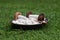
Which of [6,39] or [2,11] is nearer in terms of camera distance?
[6,39]

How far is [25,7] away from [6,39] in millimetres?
3002

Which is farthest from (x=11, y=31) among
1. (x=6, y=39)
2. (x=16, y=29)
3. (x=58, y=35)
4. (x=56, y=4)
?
(x=56, y=4)

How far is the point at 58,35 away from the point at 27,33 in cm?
61

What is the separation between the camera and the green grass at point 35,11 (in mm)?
5098

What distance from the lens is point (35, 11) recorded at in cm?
728

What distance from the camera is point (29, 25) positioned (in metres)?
5.35

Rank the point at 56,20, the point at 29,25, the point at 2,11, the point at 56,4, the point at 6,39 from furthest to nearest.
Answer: the point at 56,4
the point at 2,11
the point at 56,20
the point at 29,25
the point at 6,39

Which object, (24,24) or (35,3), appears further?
(35,3)

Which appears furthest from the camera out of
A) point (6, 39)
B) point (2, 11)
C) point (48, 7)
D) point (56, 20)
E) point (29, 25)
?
point (48, 7)

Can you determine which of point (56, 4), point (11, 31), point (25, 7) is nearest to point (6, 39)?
point (11, 31)

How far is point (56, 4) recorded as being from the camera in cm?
842

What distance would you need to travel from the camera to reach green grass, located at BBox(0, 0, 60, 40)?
5.10 meters

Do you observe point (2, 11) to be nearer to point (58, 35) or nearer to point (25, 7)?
point (25, 7)

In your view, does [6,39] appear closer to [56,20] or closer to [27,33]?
[27,33]
